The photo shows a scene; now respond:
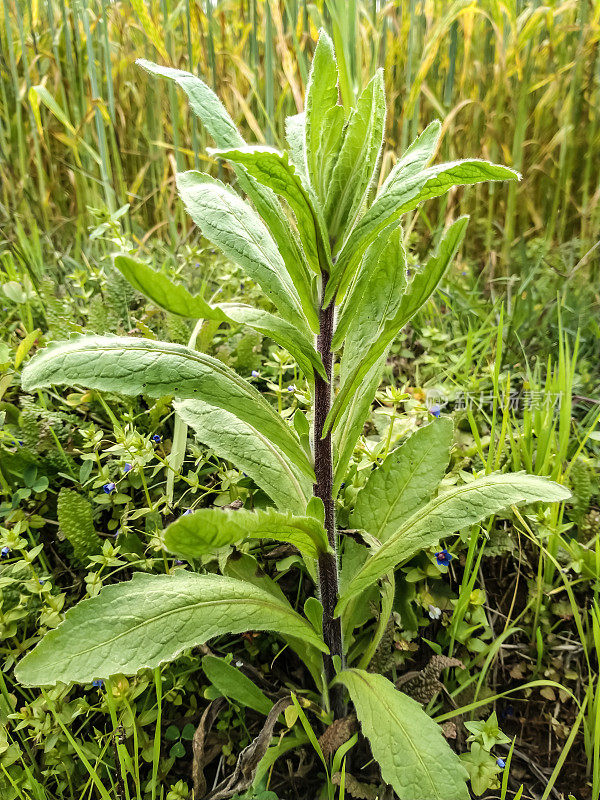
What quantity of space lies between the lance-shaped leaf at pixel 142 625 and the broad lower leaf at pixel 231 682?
0.69 ft

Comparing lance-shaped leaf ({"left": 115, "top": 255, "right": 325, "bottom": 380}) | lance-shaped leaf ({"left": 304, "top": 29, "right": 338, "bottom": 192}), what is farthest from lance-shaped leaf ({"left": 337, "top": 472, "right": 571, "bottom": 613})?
lance-shaped leaf ({"left": 304, "top": 29, "right": 338, "bottom": 192})

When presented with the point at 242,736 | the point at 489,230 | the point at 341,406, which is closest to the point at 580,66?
the point at 489,230

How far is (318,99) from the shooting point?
0.99 metres

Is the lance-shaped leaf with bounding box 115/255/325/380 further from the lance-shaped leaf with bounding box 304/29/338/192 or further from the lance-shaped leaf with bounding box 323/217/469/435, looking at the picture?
the lance-shaped leaf with bounding box 304/29/338/192

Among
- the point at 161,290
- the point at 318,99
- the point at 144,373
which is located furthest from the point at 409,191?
the point at 144,373

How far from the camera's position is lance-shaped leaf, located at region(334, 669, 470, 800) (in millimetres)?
966

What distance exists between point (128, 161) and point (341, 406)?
12.2 feet

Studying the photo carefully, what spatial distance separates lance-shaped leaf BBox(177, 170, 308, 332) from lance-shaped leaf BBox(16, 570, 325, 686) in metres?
0.53

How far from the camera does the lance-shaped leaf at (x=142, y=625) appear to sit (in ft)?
3.04

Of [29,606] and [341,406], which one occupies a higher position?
[341,406]

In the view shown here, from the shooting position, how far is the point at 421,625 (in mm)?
1397

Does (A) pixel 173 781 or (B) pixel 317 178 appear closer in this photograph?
(B) pixel 317 178

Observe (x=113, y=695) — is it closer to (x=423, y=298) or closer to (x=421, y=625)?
(x=421, y=625)

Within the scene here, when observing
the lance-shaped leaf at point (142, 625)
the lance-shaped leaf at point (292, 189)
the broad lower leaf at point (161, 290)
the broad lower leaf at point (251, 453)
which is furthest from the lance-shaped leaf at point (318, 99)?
the lance-shaped leaf at point (142, 625)
